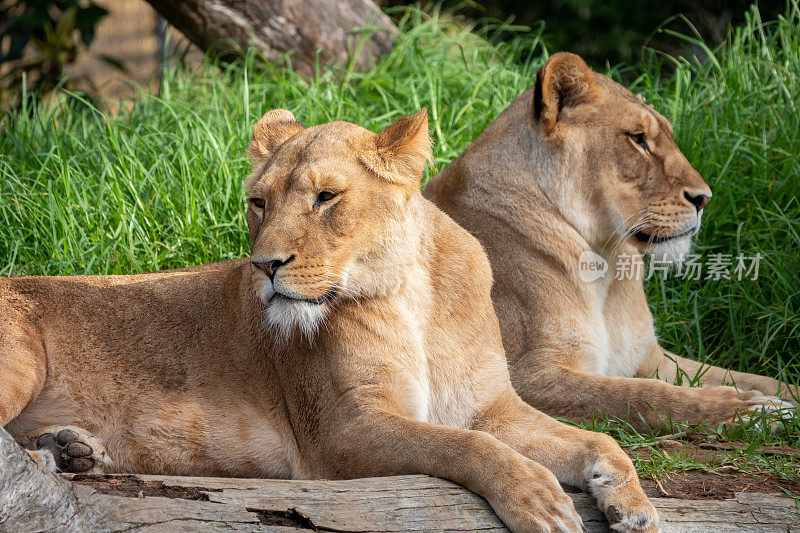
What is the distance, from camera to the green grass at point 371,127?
4680 mm

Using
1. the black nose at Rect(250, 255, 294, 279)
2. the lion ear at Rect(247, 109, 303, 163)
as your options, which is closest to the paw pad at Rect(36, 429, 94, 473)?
the black nose at Rect(250, 255, 294, 279)

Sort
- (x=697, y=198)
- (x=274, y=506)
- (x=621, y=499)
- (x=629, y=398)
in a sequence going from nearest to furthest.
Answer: (x=274, y=506) → (x=621, y=499) → (x=629, y=398) → (x=697, y=198)

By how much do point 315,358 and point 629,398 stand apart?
4.21 ft

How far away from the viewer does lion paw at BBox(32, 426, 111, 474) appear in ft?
9.95

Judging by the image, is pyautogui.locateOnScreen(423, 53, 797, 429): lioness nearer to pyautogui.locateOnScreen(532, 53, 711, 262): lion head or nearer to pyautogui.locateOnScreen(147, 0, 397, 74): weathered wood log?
pyautogui.locateOnScreen(532, 53, 711, 262): lion head

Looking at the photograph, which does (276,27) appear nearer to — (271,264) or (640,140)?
(640,140)

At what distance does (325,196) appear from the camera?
2805 mm

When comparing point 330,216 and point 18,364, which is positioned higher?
point 330,216

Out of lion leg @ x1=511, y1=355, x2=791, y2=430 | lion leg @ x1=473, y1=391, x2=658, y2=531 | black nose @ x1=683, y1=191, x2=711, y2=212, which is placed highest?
black nose @ x1=683, y1=191, x2=711, y2=212

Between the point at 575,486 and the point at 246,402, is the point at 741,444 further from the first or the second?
the point at 246,402

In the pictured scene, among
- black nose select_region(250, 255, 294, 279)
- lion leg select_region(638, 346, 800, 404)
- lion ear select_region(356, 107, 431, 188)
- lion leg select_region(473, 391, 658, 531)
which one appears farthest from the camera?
lion leg select_region(638, 346, 800, 404)

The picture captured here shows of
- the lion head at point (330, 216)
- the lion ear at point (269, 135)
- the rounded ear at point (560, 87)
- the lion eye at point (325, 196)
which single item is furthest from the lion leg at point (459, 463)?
the rounded ear at point (560, 87)

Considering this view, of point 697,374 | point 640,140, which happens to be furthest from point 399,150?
point 697,374

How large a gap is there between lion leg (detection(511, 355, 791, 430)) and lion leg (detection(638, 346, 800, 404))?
0.96 ft
